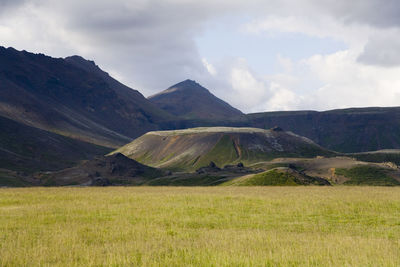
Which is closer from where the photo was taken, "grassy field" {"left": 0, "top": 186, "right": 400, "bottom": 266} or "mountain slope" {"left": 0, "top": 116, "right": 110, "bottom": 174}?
"grassy field" {"left": 0, "top": 186, "right": 400, "bottom": 266}

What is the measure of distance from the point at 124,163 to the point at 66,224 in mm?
111035

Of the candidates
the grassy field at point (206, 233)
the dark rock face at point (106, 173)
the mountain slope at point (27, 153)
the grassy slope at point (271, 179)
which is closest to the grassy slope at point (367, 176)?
the grassy slope at point (271, 179)

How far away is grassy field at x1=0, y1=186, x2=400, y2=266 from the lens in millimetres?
17016

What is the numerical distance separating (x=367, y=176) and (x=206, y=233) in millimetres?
95553

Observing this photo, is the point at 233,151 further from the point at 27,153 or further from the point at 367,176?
the point at 27,153

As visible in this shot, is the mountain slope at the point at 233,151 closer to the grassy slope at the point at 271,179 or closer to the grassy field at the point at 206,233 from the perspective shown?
the grassy slope at the point at 271,179

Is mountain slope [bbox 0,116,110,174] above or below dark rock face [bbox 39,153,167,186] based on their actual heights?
above

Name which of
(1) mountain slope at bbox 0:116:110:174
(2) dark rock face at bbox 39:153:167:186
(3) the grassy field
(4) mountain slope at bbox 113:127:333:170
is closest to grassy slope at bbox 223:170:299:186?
(2) dark rock face at bbox 39:153:167:186

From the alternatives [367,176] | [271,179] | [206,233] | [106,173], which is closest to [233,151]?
[106,173]

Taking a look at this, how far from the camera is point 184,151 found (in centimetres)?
19362

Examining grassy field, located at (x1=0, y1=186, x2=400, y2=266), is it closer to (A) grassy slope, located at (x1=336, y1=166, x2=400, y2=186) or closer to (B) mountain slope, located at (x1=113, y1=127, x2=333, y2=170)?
(A) grassy slope, located at (x1=336, y1=166, x2=400, y2=186)

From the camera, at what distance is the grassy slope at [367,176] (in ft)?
343

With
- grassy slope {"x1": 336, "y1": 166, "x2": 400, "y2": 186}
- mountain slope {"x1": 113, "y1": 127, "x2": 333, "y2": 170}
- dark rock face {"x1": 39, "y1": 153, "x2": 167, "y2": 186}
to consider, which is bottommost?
grassy slope {"x1": 336, "y1": 166, "x2": 400, "y2": 186}

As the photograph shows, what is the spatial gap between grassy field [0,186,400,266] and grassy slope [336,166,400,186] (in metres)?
69.8
